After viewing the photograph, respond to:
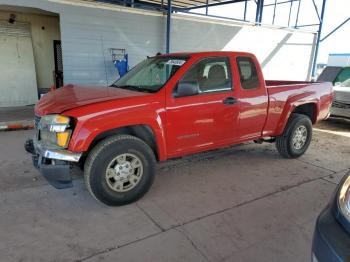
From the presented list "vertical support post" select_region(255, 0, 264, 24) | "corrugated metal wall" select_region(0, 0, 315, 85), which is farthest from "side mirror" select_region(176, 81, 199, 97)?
"vertical support post" select_region(255, 0, 264, 24)

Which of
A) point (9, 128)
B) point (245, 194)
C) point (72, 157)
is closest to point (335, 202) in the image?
point (245, 194)

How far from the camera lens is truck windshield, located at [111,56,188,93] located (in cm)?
394

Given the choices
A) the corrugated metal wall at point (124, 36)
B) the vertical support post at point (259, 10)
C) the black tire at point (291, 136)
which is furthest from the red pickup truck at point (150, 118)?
the vertical support post at point (259, 10)

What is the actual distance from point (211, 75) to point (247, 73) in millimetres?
738

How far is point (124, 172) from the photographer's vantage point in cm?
353

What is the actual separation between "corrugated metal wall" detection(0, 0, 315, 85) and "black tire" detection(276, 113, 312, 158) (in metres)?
5.27

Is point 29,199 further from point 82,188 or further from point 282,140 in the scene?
point 282,140

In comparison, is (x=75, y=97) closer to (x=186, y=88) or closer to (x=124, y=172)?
(x=124, y=172)

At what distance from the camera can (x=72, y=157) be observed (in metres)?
3.20

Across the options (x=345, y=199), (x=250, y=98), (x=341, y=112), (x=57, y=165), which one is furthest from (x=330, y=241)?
(x=341, y=112)

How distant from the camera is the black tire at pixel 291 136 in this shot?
520cm

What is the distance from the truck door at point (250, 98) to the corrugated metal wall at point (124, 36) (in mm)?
4881

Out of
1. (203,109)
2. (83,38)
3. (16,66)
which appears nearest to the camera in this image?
(203,109)

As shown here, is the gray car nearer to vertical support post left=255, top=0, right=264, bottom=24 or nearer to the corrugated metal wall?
the corrugated metal wall
